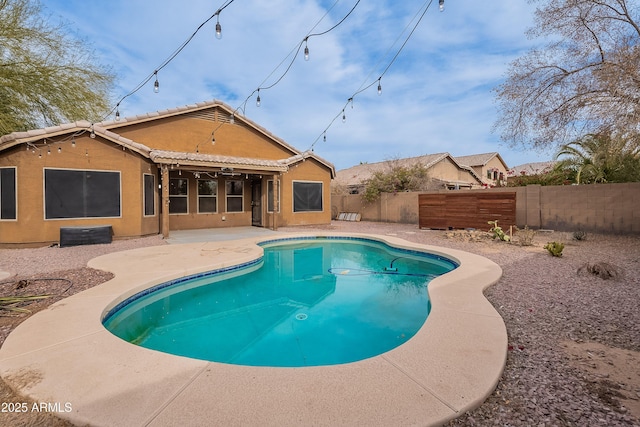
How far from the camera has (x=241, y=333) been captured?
167 inches

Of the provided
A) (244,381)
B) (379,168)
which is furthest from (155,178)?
(379,168)

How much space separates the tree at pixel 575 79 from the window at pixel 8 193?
1503 cm

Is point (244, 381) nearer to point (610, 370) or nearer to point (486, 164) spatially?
point (610, 370)

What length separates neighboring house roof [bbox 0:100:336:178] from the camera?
823 cm

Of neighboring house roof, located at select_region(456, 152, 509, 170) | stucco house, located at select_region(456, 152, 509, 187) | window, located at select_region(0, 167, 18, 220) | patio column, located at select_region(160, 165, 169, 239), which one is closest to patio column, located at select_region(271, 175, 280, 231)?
patio column, located at select_region(160, 165, 169, 239)

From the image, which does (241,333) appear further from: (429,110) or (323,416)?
(429,110)

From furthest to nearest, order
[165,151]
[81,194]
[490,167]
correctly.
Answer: [490,167], [165,151], [81,194]

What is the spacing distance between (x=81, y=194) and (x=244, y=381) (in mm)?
9694

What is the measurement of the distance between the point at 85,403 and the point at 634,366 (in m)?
4.53

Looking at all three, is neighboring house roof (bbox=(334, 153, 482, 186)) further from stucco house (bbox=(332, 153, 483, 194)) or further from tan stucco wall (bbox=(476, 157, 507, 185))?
tan stucco wall (bbox=(476, 157, 507, 185))

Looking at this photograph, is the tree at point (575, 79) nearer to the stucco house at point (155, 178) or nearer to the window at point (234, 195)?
the stucco house at point (155, 178)

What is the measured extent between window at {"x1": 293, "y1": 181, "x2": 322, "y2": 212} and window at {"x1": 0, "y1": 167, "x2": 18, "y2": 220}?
9.69m

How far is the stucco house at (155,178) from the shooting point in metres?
8.41

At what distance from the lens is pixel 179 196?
41.9 ft
